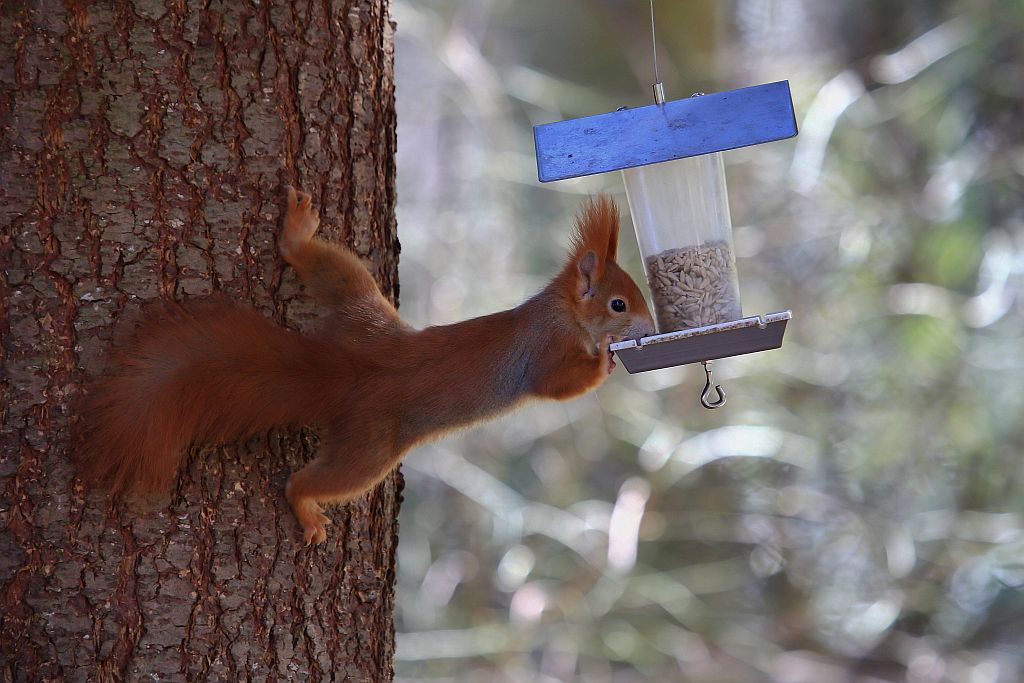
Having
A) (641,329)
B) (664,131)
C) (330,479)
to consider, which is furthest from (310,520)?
(664,131)

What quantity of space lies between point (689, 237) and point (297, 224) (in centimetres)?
59

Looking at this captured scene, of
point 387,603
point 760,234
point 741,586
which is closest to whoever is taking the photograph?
point 387,603

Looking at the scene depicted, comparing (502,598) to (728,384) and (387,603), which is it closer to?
(728,384)

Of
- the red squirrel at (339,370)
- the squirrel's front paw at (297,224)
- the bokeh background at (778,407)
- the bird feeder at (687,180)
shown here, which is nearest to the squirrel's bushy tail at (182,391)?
the red squirrel at (339,370)

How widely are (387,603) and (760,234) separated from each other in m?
3.18

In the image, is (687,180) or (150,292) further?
(687,180)

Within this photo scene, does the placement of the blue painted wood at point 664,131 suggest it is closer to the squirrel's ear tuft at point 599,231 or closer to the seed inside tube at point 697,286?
the seed inside tube at point 697,286

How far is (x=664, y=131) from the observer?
1.42 m

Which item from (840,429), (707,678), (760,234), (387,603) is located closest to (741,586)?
(707,678)

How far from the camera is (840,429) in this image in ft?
15.2

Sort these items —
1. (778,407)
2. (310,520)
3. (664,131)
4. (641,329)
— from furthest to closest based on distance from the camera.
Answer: (778,407), (641,329), (310,520), (664,131)

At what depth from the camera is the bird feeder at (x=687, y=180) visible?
1.41 meters

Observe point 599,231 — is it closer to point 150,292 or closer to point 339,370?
point 339,370

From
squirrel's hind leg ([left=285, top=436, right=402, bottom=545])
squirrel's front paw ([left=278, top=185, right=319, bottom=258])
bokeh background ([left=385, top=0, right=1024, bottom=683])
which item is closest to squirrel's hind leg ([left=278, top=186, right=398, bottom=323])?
squirrel's front paw ([left=278, top=185, right=319, bottom=258])
